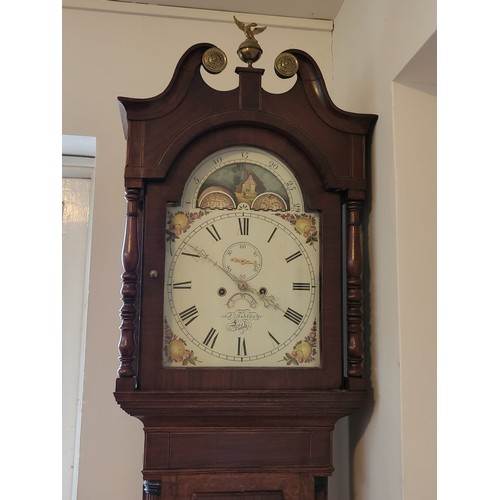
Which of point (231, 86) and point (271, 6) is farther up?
point (271, 6)

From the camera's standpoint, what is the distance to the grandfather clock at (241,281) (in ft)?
3.51

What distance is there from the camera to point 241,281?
1.12 metres

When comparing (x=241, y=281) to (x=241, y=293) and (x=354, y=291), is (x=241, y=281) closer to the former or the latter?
(x=241, y=293)

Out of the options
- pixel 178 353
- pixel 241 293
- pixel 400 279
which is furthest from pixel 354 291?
pixel 178 353

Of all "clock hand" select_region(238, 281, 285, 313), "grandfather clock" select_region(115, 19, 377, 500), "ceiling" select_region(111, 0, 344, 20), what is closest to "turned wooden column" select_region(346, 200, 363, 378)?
"grandfather clock" select_region(115, 19, 377, 500)

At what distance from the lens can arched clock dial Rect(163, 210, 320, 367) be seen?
3.61ft

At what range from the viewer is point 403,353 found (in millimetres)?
1033

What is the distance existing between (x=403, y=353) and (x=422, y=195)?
278 mm

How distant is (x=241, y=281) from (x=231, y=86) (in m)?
0.62

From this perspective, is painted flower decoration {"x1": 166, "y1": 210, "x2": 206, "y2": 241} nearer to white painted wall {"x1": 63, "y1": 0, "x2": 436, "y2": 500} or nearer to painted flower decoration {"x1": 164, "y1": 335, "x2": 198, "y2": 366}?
painted flower decoration {"x1": 164, "y1": 335, "x2": 198, "y2": 366}

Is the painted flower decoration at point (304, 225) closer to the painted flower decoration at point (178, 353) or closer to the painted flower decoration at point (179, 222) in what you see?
the painted flower decoration at point (179, 222)

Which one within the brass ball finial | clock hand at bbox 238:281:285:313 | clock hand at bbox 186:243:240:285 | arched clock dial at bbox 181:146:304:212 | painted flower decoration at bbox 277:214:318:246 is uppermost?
the brass ball finial
